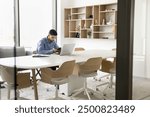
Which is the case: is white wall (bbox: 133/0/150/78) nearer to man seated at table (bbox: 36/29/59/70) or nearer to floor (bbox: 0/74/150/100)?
floor (bbox: 0/74/150/100)

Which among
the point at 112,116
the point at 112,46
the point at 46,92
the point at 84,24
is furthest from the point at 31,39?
the point at 112,116

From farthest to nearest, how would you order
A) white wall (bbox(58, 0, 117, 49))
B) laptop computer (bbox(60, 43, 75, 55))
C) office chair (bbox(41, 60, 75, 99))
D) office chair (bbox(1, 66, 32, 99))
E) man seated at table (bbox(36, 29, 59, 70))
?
1. white wall (bbox(58, 0, 117, 49))
2. man seated at table (bbox(36, 29, 59, 70))
3. laptop computer (bbox(60, 43, 75, 55))
4. office chair (bbox(41, 60, 75, 99))
5. office chair (bbox(1, 66, 32, 99))

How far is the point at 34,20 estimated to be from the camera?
7.28m

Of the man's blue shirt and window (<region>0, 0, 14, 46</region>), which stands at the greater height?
window (<region>0, 0, 14, 46</region>)

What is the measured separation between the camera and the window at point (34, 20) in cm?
693

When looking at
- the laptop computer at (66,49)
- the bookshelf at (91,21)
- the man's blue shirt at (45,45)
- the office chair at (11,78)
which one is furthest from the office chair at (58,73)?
the bookshelf at (91,21)

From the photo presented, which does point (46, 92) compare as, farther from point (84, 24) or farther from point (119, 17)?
point (84, 24)

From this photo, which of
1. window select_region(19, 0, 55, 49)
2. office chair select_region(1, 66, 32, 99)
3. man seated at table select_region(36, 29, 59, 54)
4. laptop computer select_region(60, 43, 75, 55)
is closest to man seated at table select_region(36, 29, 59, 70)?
man seated at table select_region(36, 29, 59, 54)

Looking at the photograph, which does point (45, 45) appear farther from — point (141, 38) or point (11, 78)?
point (141, 38)

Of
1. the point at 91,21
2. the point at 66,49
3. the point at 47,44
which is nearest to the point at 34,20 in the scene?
the point at 91,21

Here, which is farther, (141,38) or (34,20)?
(34,20)

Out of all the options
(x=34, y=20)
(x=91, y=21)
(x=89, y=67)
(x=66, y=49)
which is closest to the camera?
(x=89, y=67)

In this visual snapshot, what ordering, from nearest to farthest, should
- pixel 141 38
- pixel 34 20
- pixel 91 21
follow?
pixel 141 38, pixel 34 20, pixel 91 21

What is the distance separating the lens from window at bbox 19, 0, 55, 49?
6926 mm
